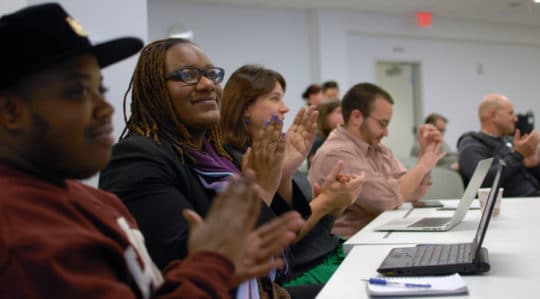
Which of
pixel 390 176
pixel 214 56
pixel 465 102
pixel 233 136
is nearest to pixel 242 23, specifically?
pixel 214 56

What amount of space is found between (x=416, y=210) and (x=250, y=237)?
2047mm

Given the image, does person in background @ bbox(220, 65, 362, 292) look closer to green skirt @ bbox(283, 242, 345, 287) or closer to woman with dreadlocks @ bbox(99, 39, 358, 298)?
green skirt @ bbox(283, 242, 345, 287)

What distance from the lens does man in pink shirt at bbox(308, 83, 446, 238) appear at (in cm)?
269

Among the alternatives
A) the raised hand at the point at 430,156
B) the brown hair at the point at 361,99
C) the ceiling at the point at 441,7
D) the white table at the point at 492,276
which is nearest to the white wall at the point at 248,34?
the ceiling at the point at 441,7

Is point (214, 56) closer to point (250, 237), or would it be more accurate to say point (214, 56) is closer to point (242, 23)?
point (242, 23)

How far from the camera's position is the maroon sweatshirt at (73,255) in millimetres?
669

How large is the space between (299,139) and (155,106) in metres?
0.59

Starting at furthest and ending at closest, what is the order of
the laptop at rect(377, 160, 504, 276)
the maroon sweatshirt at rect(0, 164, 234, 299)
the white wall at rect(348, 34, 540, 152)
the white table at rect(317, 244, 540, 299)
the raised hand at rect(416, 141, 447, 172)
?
the white wall at rect(348, 34, 540, 152)
the raised hand at rect(416, 141, 447, 172)
the laptop at rect(377, 160, 504, 276)
the white table at rect(317, 244, 540, 299)
the maroon sweatshirt at rect(0, 164, 234, 299)

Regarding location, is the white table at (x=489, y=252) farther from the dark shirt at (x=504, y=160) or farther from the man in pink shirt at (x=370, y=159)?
the dark shirt at (x=504, y=160)

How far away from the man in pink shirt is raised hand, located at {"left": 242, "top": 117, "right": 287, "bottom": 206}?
3.87 feet

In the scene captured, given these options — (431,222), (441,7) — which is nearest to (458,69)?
(441,7)

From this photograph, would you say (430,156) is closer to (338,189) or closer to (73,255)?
Result: (338,189)

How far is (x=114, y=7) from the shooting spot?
2010mm

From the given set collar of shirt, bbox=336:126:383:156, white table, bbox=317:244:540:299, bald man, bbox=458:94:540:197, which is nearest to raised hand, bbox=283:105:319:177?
white table, bbox=317:244:540:299
